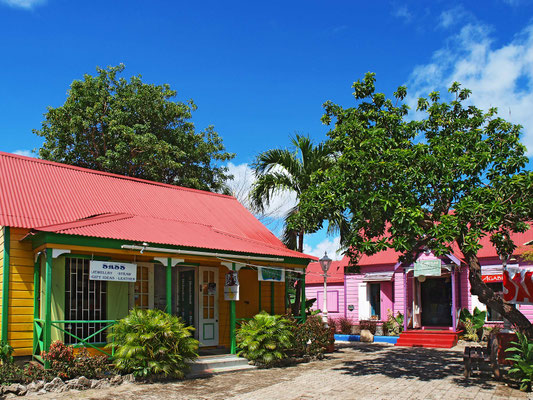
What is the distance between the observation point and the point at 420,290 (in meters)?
22.2

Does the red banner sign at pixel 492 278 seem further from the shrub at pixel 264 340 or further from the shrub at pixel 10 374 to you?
the shrub at pixel 10 374

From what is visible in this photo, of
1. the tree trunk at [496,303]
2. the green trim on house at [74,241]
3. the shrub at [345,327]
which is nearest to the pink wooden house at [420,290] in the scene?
the shrub at [345,327]

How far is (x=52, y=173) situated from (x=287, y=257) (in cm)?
718

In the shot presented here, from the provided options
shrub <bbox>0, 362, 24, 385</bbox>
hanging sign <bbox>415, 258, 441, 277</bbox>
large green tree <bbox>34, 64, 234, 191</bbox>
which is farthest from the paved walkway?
large green tree <bbox>34, 64, 234, 191</bbox>

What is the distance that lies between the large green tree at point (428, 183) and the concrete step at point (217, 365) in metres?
3.89

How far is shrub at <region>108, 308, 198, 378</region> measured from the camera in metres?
10.8

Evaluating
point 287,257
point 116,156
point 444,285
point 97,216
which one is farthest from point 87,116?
point 444,285

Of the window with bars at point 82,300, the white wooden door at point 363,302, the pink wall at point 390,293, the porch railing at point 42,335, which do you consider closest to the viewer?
the porch railing at point 42,335

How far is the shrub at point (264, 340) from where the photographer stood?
13.1 m

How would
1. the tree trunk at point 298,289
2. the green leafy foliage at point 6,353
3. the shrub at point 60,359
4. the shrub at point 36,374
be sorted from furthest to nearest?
the tree trunk at point 298,289, the green leafy foliage at point 6,353, the shrub at point 60,359, the shrub at point 36,374

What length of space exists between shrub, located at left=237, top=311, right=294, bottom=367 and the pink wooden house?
18.5 ft

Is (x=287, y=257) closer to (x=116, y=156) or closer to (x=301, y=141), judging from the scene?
(x=301, y=141)

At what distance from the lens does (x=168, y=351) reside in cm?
1105

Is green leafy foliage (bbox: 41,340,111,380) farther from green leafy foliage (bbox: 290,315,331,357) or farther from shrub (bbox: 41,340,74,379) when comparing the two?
green leafy foliage (bbox: 290,315,331,357)
